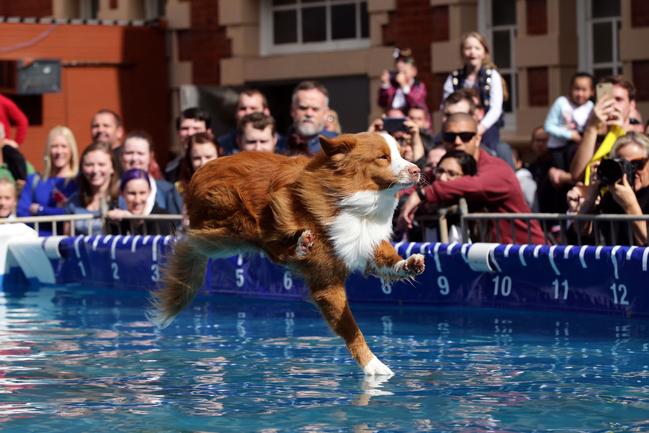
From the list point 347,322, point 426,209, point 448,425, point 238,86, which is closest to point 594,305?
point 426,209

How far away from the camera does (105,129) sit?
1455 cm

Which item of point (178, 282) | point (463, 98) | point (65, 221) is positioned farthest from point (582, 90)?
point (178, 282)

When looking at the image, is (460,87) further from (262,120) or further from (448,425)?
(448,425)

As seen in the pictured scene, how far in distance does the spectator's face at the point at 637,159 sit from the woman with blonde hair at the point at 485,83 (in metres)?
2.42

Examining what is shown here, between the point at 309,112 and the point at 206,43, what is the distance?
9.37 m

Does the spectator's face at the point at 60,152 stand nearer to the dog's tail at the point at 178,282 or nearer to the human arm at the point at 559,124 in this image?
the human arm at the point at 559,124

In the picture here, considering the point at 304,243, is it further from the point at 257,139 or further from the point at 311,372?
the point at 257,139

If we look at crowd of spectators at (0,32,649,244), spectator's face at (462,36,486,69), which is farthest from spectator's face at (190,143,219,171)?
spectator's face at (462,36,486,69)

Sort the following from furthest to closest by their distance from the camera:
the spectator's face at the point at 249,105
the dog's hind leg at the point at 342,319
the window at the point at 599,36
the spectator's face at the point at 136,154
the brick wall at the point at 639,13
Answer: the window at the point at 599,36
the brick wall at the point at 639,13
the spectator's face at the point at 249,105
the spectator's face at the point at 136,154
the dog's hind leg at the point at 342,319

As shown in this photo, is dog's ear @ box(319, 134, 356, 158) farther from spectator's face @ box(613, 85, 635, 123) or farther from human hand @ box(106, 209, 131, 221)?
human hand @ box(106, 209, 131, 221)

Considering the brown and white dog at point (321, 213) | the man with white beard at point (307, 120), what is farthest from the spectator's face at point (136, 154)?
the brown and white dog at point (321, 213)

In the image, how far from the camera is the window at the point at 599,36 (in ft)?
54.5

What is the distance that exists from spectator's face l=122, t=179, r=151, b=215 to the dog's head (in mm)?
5565

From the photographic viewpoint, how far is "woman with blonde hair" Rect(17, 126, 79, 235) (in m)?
13.7
